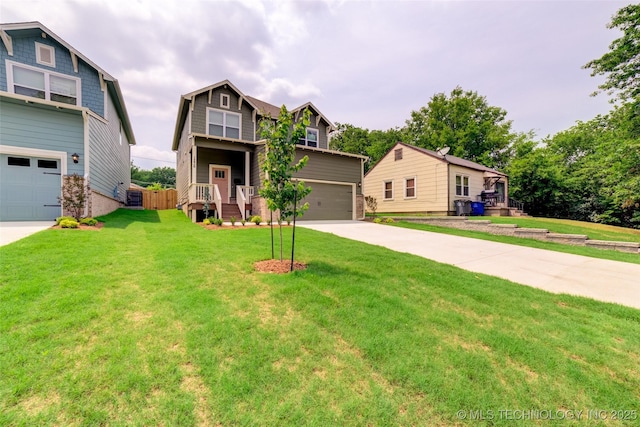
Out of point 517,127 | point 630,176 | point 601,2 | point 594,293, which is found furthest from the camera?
point 517,127

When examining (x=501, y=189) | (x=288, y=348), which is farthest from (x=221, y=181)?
(x=501, y=189)

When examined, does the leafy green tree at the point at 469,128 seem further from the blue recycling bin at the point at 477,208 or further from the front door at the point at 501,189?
the blue recycling bin at the point at 477,208

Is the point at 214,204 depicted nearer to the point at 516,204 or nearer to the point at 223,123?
the point at 223,123

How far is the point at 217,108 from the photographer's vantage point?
46.9 feet

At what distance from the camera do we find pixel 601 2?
32.0 feet

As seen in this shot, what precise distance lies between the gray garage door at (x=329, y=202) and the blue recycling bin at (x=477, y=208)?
8273mm

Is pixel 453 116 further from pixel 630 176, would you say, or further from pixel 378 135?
pixel 630 176

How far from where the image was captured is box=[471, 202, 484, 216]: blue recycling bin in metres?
16.7

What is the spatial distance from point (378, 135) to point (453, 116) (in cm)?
890

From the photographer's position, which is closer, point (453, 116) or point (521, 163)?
point (521, 163)

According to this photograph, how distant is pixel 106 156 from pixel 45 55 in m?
4.40

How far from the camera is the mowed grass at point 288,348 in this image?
1.78 m

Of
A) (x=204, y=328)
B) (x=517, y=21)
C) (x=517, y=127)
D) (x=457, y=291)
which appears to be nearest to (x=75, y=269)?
(x=204, y=328)

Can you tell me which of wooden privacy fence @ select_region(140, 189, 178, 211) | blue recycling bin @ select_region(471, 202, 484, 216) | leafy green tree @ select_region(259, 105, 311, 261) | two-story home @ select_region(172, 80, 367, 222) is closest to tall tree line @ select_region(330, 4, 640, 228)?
blue recycling bin @ select_region(471, 202, 484, 216)
